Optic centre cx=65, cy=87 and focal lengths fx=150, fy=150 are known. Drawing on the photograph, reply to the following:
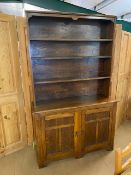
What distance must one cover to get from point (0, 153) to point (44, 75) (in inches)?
52.9

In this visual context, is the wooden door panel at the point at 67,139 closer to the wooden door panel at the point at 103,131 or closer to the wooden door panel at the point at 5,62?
the wooden door panel at the point at 103,131

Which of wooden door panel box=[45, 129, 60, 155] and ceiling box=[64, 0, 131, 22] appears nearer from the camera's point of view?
wooden door panel box=[45, 129, 60, 155]

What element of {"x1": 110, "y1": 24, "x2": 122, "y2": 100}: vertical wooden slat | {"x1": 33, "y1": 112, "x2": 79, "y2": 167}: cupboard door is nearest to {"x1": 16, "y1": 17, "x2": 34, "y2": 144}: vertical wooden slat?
{"x1": 33, "y1": 112, "x2": 79, "y2": 167}: cupboard door

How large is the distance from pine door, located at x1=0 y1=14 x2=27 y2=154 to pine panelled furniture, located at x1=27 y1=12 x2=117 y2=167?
9.8 inches

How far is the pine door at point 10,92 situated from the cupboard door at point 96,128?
3.24 ft

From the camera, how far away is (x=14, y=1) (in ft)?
8.32

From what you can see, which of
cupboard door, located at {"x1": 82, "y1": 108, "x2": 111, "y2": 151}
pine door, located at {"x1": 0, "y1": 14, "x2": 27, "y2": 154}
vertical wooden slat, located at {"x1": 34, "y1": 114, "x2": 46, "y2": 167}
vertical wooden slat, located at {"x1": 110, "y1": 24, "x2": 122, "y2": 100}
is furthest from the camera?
vertical wooden slat, located at {"x1": 110, "y1": 24, "x2": 122, "y2": 100}

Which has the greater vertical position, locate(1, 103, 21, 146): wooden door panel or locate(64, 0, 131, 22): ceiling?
locate(64, 0, 131, 22): ceiling

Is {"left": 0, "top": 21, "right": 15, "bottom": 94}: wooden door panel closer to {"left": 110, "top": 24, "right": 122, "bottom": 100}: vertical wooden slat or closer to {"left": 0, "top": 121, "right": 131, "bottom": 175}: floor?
{"left": 0, "top": 121, "right": 131, "bottom": 175}: floor

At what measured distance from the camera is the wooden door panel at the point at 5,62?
1.96m

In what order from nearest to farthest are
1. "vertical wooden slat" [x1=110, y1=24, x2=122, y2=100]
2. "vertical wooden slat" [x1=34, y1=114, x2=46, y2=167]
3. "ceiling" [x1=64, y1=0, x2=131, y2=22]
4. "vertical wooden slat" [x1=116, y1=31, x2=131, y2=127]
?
1. "vertical wooden slat" [x1=34, y1=114, x2=46, y2=167]
2. "vertical wooden slat" [x1=110, y1=24, x2=122, y2=100]
3. "vertical wooden slat" [x1=116, y1=31, x2=131, y2=127]
4. "ceiling" [x1=64, y1=0, x2=131, y2=22]

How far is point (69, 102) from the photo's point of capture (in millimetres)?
2170

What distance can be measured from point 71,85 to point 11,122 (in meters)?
1.08

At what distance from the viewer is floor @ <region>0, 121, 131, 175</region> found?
1.99 m
